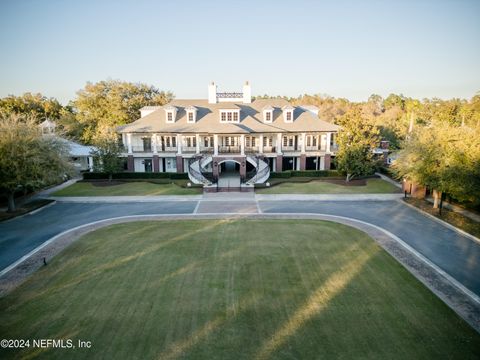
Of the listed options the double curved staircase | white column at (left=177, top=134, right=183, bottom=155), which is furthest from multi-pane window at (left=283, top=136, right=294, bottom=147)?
white column at (left=177, top=134, right=183, bottom=155)

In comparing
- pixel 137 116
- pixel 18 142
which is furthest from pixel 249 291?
pixel 137 116

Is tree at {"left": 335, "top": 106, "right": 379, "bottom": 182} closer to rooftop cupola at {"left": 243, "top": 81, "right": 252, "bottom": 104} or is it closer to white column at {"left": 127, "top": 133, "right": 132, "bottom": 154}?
rooftop cupola at {"left": 243, "top": 81, "right": 252, "bottom": 104}

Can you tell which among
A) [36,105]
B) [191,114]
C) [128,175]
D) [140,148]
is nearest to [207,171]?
[191,114]

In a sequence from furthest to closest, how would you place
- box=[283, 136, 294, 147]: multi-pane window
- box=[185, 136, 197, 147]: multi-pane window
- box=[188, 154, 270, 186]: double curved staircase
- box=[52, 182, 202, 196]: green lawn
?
box=[283, 136, 294, 147]: multi-pane window
box=[185, 136, 197, 147]: multi-pane window
box=[188, 154, 270, 186]: double curved staircase
box=[52, 182, 202, 196]: green lawn

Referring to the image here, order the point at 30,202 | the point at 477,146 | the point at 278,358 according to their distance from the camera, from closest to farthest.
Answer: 1. the point at 278,358
2. the point at 477,146
3. the point at 30,202

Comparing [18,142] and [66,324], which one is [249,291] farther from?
[18,142]

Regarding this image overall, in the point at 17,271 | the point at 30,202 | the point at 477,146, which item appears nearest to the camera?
the point at 17,271
